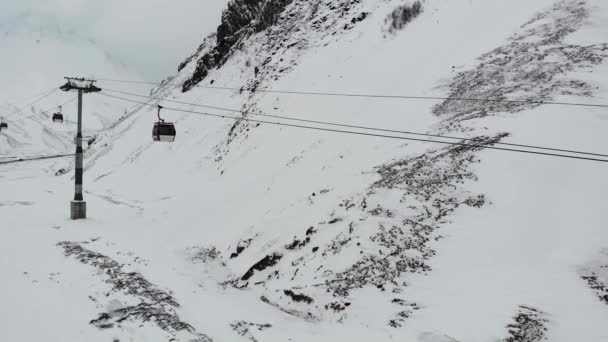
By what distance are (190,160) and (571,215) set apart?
29346 mm

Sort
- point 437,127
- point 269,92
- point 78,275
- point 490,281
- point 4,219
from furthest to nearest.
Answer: point 269,92, point 4,219, point 437,127, point 78,275, point 490,281

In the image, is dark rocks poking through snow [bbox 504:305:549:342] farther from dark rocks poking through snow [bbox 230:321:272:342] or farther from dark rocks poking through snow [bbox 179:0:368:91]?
dark rocks poking through snow [bbox 179:0:368:91]

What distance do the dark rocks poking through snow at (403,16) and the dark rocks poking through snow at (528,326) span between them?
961 inches

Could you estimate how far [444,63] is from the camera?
22250 mm

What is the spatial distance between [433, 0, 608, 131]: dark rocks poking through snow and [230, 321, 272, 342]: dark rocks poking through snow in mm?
10766

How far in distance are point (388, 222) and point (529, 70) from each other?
10.9 m

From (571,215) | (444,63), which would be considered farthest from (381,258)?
(444,63)

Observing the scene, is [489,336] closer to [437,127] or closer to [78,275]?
[437,127]

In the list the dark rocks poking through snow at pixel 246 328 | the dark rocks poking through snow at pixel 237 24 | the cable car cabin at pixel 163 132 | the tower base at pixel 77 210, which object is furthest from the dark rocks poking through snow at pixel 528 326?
the dark rocks poking through snow at pixel 237 24

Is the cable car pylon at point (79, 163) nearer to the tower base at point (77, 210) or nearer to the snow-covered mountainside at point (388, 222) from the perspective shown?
the tower base at point (77, 210)

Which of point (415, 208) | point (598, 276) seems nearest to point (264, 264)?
point (415, 208)

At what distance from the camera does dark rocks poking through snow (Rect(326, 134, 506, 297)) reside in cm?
1058

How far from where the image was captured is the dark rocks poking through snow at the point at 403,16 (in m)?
29.2

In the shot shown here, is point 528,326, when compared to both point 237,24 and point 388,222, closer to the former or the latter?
point 388,222
